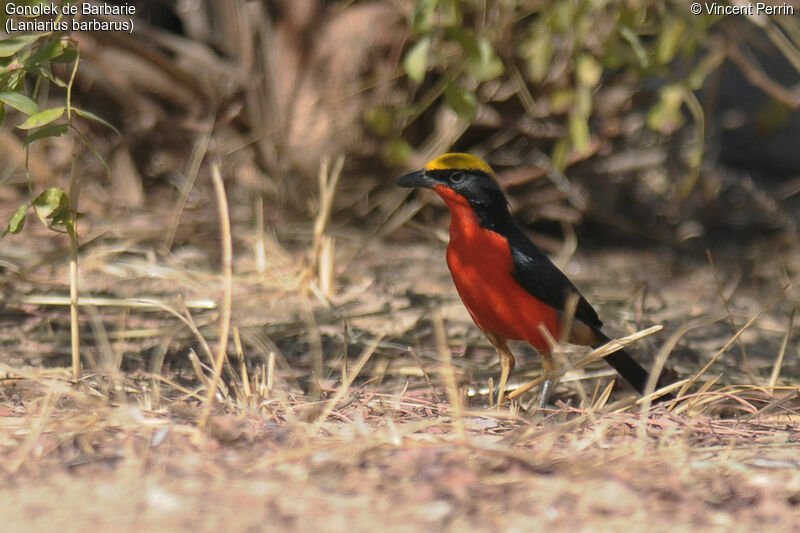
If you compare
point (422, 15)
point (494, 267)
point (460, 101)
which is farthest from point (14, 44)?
point (494, 267)

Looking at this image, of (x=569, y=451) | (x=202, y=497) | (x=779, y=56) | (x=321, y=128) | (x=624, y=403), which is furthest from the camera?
(x=779, y=56)

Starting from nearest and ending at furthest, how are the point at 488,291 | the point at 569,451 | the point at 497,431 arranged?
the point at 569,451, the point at 497,431, the point at 488,291

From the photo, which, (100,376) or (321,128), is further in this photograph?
(321,128)

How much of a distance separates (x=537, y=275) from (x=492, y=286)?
181mm

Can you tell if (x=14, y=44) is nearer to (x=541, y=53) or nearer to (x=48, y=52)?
(x=48, y=52)

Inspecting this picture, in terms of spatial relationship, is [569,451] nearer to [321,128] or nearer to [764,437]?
[764,437]

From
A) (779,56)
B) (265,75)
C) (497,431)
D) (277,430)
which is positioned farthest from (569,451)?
(779,56)

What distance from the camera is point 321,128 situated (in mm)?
6016

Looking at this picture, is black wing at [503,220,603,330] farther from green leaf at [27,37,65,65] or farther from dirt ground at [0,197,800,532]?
green leaf at [27,37,65,65]

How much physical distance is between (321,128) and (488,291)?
2.68 m

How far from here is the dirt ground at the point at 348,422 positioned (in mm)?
2287

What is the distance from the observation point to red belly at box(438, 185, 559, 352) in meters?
3.66

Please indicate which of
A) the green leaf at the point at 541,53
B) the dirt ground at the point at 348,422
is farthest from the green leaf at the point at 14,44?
the green leaf at the point at 541,53

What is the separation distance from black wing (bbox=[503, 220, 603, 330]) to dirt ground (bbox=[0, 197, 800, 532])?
A: 301 millimetres
